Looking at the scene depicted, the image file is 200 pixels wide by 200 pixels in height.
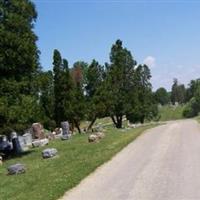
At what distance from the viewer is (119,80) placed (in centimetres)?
6138

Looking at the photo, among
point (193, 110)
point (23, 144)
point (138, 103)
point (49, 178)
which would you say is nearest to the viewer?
point (49, 178)

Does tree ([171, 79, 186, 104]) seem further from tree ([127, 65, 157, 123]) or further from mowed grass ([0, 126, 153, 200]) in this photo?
mowed grass ([0, 126, 153, 200])

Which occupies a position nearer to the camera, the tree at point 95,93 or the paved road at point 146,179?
the paved road at point 146,179

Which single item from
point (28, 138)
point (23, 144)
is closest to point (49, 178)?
point (23, 144)

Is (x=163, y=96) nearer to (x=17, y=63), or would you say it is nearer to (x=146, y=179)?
(x=17, y=63)

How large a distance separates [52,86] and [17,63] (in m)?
27.4

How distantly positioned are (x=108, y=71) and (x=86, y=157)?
3942 centimetres

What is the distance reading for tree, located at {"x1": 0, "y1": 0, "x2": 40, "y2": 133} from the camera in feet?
88.4

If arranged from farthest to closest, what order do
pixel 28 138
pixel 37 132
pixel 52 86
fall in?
pixel 52 86
pixel 28 138
pixel 37 132

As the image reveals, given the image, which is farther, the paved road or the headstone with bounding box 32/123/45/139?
the headstone with bounding box 32/123/45/139

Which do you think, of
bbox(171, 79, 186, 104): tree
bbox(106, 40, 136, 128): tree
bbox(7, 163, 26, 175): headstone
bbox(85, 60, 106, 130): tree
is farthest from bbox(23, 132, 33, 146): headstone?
bbox(171, 79, 186, 104): tree

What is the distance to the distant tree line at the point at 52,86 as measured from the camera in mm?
27234

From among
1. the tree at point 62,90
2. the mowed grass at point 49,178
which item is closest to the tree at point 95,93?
the tree at point 62,90

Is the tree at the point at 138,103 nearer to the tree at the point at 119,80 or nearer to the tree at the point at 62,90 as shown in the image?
the tree at the point at 119,80
